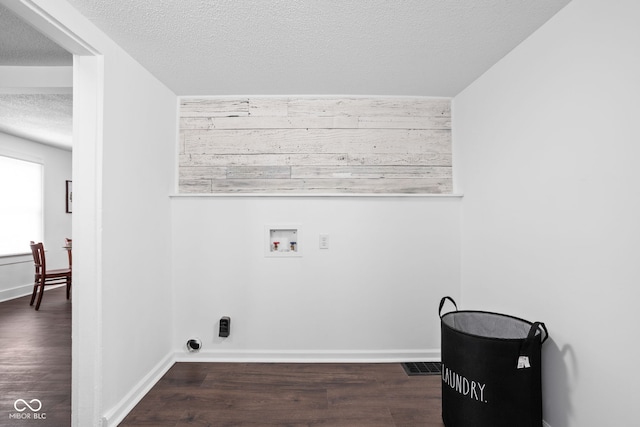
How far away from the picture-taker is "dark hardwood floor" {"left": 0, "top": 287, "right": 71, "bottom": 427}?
1843 mm

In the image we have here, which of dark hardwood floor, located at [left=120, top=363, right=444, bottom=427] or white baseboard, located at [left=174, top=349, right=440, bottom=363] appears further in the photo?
white baseboard, located at [left=174, top=349, right=440, bottom=363]

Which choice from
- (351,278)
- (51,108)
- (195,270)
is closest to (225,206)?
(195,270)

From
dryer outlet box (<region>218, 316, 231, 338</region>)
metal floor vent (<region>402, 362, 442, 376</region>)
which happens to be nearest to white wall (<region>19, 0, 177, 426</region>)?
dryer outlet box (<region>218, 316, 231, 338</region>)

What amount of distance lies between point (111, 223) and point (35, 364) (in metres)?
1.74

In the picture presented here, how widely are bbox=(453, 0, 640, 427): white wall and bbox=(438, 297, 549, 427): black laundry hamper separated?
170mm

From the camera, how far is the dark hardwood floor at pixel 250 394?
1807 millimetres

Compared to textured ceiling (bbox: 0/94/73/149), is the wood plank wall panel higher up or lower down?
lower down

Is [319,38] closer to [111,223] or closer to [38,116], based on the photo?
[111,223]

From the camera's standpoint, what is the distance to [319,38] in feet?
5.77

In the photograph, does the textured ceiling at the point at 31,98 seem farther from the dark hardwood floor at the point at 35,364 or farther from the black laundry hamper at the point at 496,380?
the black laundry hamper at the point at 496,380

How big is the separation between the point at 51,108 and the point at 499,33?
448 centimetres

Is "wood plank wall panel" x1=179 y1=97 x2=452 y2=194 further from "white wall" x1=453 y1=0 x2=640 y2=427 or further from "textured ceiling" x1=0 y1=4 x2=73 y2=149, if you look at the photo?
"textured ceiling" x1=0 y1=4 x2=73 y2=149

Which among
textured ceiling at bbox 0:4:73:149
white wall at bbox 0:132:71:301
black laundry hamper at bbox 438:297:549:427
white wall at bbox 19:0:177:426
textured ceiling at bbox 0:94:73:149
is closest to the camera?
black laundry hamper at bbox 438:297:549:427

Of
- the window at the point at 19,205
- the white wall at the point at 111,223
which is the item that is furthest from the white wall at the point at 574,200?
the window at the point at 19,205
